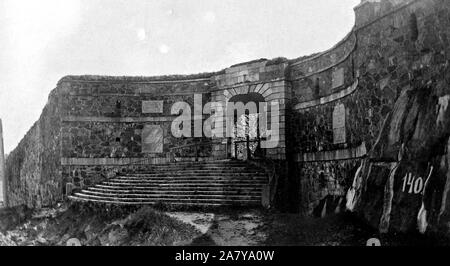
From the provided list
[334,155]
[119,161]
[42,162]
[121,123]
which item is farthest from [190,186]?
[42,162]

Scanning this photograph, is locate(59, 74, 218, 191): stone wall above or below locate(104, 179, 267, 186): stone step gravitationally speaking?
above

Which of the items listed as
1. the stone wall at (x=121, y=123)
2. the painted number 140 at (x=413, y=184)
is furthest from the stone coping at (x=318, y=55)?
the painted number 140 at (x=413, y=184)

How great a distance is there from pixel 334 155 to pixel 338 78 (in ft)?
7.57

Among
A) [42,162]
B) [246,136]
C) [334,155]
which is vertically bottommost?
[42,162]

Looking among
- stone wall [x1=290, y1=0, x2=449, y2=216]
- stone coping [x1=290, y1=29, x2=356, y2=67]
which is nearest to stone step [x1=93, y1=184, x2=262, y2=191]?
stone wall [x1=290, y1=0, x2=449, y2=216]

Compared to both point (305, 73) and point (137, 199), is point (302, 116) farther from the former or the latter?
point (137, 199)

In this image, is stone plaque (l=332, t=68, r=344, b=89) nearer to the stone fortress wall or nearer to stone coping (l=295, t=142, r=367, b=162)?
the stone fortress wall

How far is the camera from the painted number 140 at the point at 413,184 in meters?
6.76

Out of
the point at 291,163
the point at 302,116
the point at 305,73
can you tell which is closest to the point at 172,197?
the point at 291,163

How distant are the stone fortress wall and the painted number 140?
1.41 meters

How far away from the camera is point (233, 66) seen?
56.0 feet

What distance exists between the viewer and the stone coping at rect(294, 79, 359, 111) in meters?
11.6

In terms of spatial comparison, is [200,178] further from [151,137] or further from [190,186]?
[151,137]

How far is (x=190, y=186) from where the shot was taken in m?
13.1
